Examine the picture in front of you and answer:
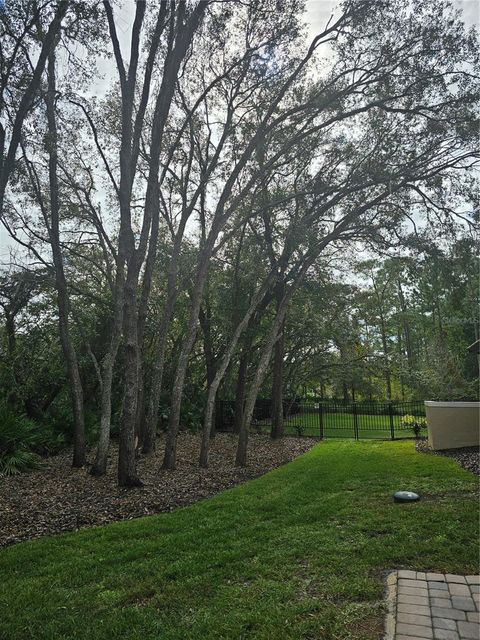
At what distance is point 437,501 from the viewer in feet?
17.3

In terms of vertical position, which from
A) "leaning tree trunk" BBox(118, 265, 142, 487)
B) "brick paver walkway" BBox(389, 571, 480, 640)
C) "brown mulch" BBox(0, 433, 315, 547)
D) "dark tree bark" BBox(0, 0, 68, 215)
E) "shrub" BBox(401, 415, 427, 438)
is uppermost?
"dark tree bark" BBox(0, 0, 68, 215)

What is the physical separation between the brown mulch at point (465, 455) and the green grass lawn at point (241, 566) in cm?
166

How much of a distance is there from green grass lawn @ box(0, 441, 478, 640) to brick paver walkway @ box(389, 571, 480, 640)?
14 centimetres

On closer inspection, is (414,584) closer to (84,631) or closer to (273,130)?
(84,631)

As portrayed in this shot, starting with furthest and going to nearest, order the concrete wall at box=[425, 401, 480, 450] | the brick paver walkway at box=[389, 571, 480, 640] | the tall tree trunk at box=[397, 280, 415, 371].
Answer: the tall tree trunk at box=[397, 280, 415, 371]
the concrete wall at box=[425, 401, 480, 450]
the brick paver walkway at box=[389, 571, 480, 640]

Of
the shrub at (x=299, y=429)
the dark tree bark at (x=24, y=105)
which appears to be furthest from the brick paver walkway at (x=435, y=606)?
the shrub at (x=299, y=429)

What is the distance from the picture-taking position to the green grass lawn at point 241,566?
8.71 ft

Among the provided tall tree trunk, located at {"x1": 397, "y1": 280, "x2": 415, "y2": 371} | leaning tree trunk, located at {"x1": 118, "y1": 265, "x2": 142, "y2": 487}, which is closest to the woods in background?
leaning tree trunk, located at {"x1": 118, "y1": 265, "x2": 142, "y2": 487}

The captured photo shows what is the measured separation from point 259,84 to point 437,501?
8084 millimetres

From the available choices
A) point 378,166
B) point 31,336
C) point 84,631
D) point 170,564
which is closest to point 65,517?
point 170,564

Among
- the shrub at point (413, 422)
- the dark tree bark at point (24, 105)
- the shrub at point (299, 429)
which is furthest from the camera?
the shrub at point (299, 429)

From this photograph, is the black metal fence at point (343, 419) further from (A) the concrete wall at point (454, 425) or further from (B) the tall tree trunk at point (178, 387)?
(B) the tall tree trunk at point (178, 387)

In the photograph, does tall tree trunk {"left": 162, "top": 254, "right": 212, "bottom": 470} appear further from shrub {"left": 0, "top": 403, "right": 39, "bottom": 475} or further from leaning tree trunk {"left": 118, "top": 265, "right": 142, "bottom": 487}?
shrub {"left": 0, "top": 403, "right": 39, "bottom": 475}

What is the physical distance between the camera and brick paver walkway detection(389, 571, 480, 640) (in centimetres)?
240
